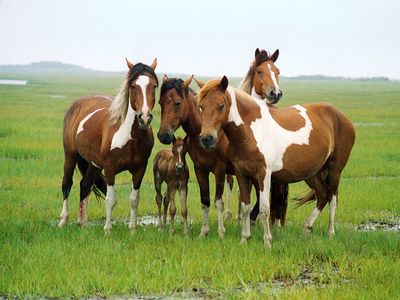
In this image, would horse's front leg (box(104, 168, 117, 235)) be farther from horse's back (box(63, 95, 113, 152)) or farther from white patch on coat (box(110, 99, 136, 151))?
horse's back (box(63, 95, 113, 152))

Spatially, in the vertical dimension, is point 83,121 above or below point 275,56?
below

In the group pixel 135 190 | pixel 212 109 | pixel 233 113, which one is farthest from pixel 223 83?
pixel 135 190

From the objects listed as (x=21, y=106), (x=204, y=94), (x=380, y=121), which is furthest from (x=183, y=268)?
(x=21, y=106)

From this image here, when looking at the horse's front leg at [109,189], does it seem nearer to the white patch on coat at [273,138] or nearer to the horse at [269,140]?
the horse at [269,140]

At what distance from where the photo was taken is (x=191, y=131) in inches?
332

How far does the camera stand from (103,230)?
8953 mm

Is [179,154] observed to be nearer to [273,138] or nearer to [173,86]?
[173,86]

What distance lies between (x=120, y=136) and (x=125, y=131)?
0.36 ft

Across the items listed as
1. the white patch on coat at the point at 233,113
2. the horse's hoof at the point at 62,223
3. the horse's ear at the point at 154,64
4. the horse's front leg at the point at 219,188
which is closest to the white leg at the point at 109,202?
the horse's hoof at the point at 62,223

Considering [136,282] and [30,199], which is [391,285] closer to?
[136,282]

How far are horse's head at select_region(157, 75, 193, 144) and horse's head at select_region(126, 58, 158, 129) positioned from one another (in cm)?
17

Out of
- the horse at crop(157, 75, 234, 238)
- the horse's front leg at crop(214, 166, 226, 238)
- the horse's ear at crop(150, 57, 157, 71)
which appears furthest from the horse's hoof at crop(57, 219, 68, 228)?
the horse's ear at crop(150, 57, 157, 71)

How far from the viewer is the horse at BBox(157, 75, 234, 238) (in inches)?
313

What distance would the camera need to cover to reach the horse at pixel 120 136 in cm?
814
